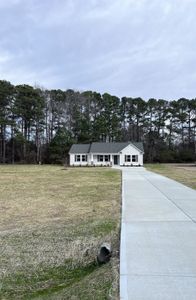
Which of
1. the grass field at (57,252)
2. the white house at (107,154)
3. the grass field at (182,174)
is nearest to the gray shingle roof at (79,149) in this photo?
the white house at (107,154)

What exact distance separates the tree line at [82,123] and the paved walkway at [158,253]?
46.5 metres

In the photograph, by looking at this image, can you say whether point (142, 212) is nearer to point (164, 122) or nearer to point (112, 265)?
point (112, 265)

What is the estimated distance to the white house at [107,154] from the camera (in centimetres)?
4881

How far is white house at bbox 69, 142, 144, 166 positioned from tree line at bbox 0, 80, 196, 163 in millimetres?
3958

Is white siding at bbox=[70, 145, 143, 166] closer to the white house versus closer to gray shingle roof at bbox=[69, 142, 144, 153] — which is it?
the white house

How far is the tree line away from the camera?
57.4m

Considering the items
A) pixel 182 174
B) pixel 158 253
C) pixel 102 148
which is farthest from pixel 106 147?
pixel 158 253

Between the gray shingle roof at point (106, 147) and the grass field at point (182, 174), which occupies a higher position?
the gray shingle roof at point (106, 147)

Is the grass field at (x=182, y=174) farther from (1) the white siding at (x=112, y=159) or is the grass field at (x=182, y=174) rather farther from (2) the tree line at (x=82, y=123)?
(2) the tree line at (x=82, y=123)

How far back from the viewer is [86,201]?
1155cm

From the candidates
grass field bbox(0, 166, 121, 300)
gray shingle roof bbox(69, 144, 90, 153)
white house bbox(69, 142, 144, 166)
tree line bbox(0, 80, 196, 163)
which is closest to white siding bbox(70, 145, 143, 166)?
white house bbox(69, 142, 144, 166)

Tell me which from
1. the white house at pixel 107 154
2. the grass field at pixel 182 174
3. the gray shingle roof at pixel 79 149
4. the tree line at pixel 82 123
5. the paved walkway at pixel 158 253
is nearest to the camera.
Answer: the paved walkway at pixel 158 253

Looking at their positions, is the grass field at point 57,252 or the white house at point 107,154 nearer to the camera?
the grass field at point 57,252

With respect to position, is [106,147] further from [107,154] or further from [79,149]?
[79,149]
